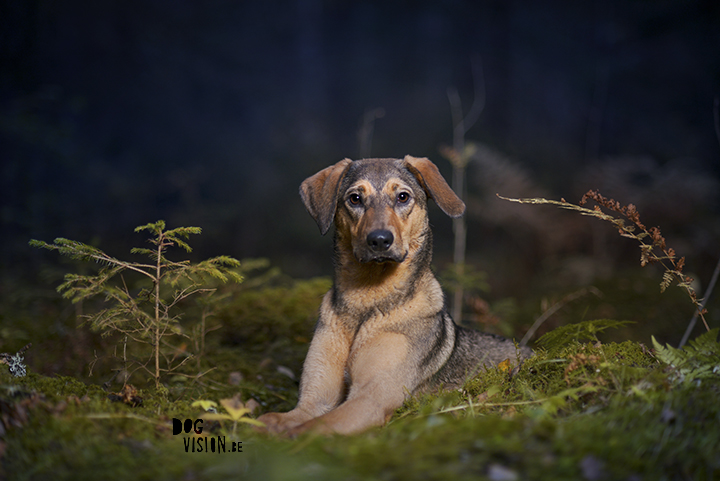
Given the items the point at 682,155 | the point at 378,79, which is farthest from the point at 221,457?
the point at 378,79

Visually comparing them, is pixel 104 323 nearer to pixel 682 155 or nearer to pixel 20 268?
pixel 20 268

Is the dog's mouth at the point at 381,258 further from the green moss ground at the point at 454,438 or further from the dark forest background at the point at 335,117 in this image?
the dark forest background at the point at 335,117

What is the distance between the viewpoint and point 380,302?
4105 millimetres

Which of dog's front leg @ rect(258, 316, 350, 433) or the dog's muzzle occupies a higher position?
the dog's muzzle

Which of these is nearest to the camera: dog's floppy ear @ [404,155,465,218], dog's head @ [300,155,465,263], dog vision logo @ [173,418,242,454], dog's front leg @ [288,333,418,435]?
dog vision logo @ [173,418,242,454]

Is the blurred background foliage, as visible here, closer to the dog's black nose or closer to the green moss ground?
the dog's black nose

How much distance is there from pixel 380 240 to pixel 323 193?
979mm

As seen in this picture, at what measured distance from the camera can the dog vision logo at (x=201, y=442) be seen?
2381 millimetres

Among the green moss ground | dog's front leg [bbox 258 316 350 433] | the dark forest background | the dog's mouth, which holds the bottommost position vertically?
dog's front leg [bbox 258 316 350 433]

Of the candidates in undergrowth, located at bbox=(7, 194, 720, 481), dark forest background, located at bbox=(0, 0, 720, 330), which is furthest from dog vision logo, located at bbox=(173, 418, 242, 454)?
dark forest background, located at bbox=(0, 0, 720, 330)

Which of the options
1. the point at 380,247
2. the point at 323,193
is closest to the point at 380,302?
the point at 380,247

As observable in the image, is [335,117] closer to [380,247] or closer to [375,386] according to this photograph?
[380,247]

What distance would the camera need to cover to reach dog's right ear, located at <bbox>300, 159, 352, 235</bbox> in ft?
14.0

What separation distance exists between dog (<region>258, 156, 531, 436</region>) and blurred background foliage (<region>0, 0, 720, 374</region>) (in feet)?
6.68
